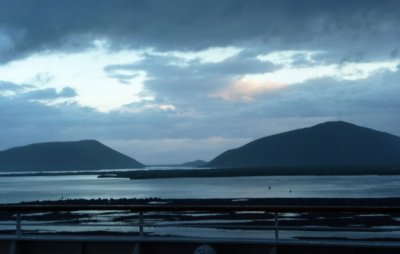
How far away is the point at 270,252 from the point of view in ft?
30.3

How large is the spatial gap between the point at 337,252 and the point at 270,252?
0.97 m

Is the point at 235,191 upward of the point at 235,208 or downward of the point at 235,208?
downward

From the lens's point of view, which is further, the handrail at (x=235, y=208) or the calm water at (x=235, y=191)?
the calm water at (x=235, y=191)

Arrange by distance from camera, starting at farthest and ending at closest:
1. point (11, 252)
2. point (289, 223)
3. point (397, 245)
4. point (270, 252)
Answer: point (289, 223) → point (11, 252) → point (270, 252) → point (397, 245)

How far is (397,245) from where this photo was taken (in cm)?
862

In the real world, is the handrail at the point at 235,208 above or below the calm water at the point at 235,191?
above

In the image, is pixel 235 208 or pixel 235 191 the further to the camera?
pixel 235 191

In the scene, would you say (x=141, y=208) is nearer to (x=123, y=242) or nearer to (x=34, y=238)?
(x=123, y=242)

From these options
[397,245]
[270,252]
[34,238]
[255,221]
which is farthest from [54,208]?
[255,221]

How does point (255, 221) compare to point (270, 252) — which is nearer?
point (270, 252)

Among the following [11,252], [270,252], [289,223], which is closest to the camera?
[270,252]

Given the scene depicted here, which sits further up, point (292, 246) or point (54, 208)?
point (54, 208)

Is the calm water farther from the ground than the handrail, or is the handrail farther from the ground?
the handrail

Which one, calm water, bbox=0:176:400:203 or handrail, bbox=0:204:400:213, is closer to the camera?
handrail, bbox=0:204:400:213
